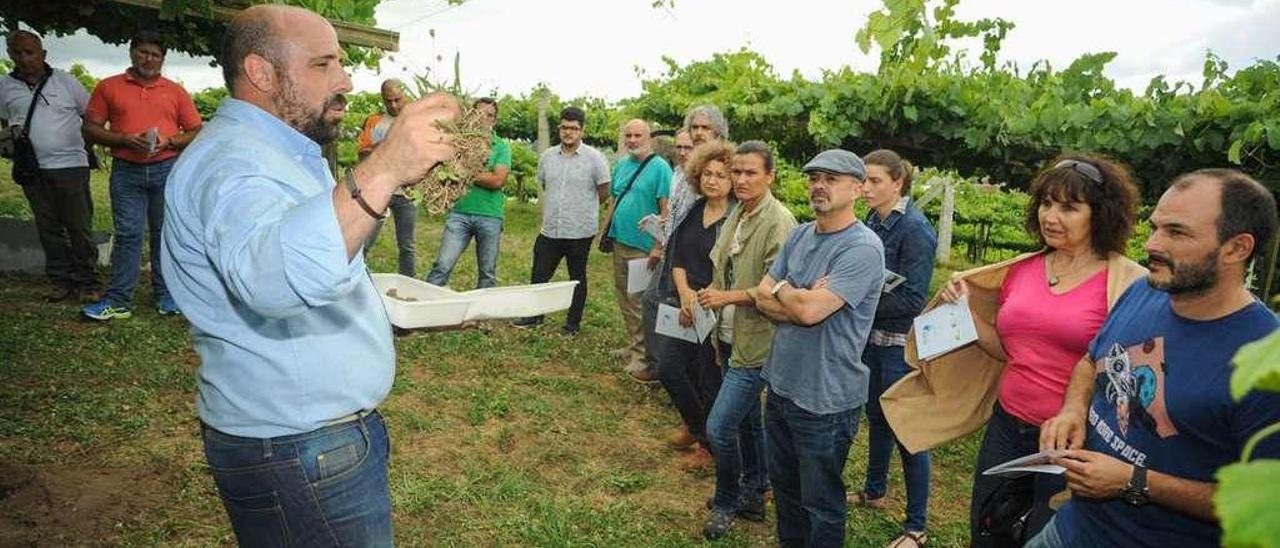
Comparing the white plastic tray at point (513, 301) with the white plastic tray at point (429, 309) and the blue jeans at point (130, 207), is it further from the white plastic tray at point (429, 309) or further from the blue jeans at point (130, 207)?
the blue jeans at point (130, 207)

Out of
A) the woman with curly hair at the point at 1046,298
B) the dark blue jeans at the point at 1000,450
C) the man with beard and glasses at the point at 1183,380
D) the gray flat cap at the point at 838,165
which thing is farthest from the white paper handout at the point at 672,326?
the man with beard and glasses at the point at 1183,380

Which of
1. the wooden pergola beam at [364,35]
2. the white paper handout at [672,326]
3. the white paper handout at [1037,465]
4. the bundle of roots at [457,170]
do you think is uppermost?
the wooden pergola beam at [364,35]

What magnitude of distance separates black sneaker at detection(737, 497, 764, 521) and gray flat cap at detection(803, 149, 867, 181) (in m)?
1.91

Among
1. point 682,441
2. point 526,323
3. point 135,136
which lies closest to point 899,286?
point 682,441

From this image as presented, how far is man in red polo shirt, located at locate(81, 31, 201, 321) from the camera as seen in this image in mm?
6367

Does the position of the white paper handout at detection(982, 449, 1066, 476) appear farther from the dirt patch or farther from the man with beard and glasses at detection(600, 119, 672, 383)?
the man with beard and glasses at detection(600, 119, 672, 383)

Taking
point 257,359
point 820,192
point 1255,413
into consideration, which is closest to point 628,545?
point 820,192

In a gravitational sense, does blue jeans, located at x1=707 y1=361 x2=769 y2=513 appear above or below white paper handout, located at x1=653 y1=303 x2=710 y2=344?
below

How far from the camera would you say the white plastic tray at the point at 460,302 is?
19.1 ft

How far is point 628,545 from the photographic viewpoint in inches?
164

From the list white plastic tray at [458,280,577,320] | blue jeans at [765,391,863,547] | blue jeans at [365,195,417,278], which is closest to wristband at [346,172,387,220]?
blue jeans at [765,391,863,547]

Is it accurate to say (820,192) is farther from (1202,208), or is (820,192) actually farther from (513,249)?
(513,249)

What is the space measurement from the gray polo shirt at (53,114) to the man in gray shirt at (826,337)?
612 centimetres

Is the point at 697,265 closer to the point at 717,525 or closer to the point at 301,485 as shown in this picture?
the point at 717,525
